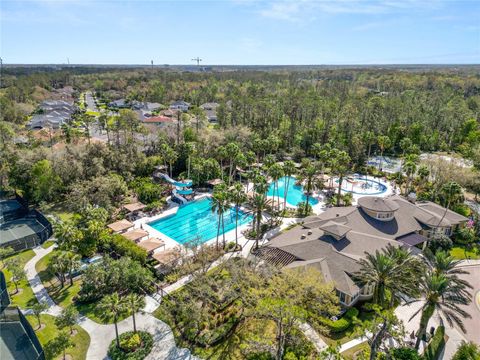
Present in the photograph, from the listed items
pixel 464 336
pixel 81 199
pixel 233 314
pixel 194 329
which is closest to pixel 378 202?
pixel 464 336

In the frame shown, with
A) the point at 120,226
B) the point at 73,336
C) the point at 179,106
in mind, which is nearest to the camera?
the point at 73,336

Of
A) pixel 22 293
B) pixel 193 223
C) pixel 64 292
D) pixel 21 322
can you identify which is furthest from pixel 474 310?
pixel 22 293

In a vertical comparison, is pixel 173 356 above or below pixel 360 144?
below

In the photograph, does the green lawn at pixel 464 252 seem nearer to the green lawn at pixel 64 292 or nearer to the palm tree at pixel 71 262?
the green lawn at pixel 64 292

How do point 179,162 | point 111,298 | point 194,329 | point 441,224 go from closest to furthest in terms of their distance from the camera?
point 111,298 < point 194,329 < point 441,224 < point 179,162

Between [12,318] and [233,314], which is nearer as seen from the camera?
[12,318]

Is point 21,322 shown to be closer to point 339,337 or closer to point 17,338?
point 17,338

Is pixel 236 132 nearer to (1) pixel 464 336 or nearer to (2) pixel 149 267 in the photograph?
(2) pixel 149 267
